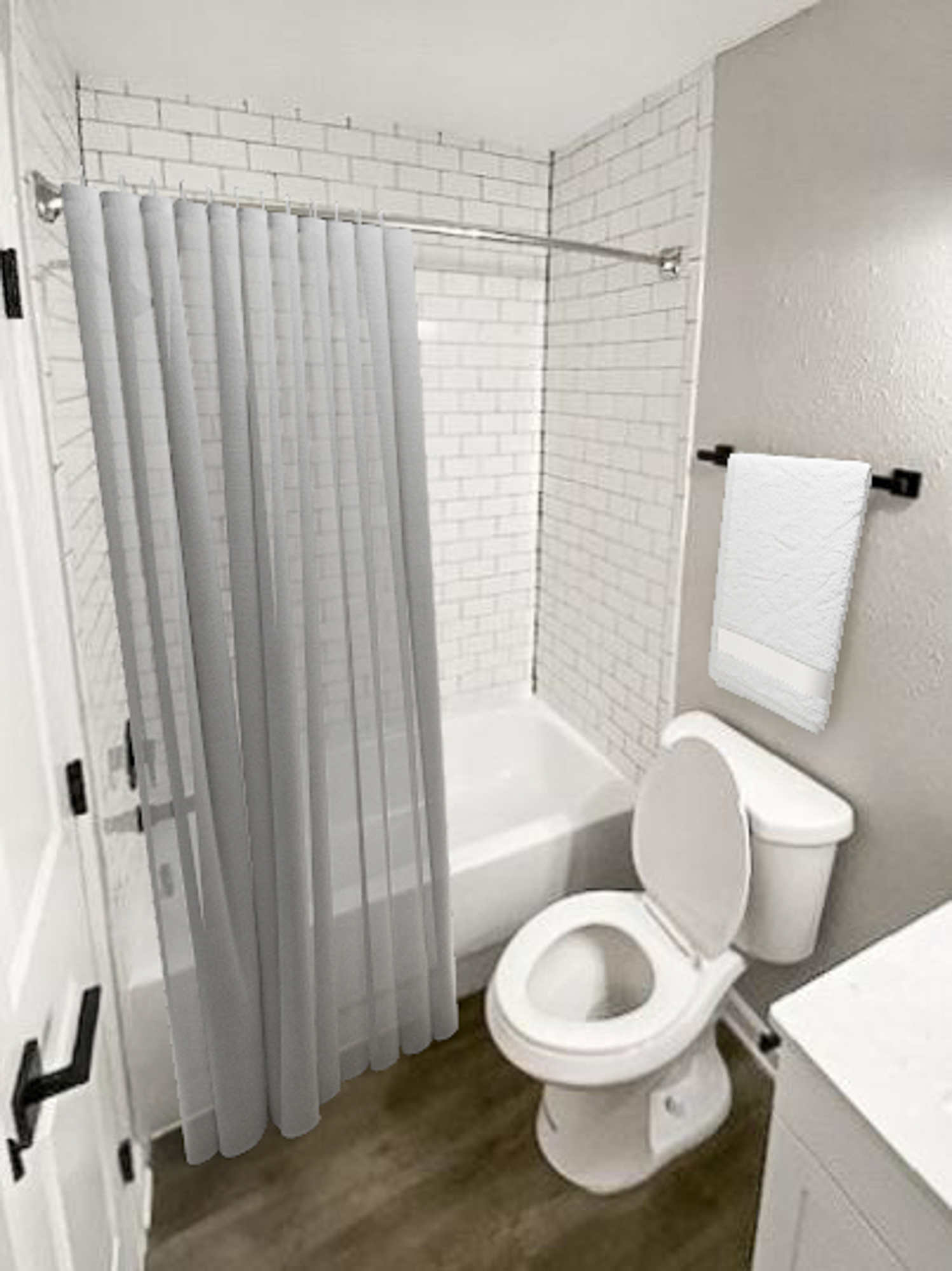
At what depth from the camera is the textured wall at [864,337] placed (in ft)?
4.30

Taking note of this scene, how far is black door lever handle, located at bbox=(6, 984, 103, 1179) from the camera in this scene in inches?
30.8

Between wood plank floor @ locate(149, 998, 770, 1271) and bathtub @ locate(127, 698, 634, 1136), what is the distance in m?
0.25

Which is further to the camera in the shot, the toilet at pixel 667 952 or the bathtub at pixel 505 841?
the bathtub at pixel 505 841

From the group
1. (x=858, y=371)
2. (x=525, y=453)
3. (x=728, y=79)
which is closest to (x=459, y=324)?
(x=525, y=453)

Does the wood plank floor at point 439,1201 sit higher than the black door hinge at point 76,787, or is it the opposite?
the black door hinge at point 76,787

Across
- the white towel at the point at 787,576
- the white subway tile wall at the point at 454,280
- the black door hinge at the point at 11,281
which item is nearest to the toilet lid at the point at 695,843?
the white towel at the point at 787,576

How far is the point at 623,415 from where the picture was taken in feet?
7.14

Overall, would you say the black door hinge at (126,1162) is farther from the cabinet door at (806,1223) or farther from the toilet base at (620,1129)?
the cabinet door at (806,1223)

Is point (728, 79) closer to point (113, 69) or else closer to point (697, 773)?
point (113, 69)

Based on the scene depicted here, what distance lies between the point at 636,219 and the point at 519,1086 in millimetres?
2348

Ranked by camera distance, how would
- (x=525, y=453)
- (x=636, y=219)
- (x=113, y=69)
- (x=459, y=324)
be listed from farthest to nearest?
(x=525, y=453), (x=459, y=324), (x=636, y=219), (x=113, y=69)

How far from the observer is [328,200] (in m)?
2.13

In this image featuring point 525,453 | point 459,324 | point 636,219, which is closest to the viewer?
point 636,219

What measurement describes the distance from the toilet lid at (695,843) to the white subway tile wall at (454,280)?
1.07 metres
